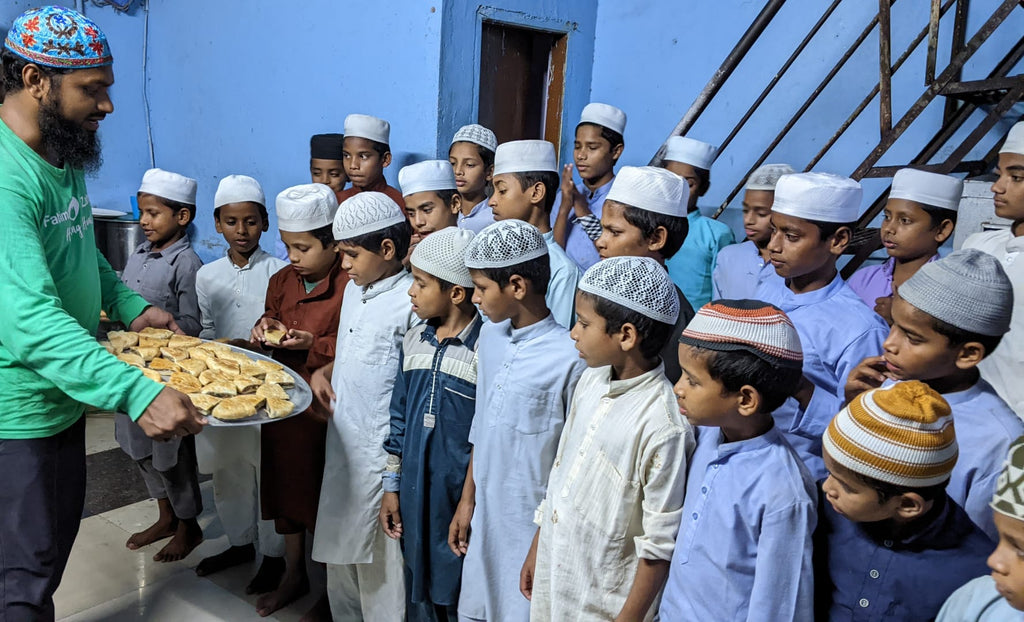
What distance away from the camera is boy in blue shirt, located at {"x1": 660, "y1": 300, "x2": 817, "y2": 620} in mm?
1403

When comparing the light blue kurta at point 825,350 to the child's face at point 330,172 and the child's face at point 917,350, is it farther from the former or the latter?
the child's face at point 330,172

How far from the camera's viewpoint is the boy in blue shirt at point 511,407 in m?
2.07

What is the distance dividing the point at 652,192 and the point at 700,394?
45.9 inches

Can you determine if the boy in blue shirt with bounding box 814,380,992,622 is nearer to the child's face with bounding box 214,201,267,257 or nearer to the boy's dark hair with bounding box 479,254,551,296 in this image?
the boy's dark hair with bounding box 479,254,551,296

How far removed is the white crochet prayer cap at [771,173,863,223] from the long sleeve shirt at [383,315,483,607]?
43.4 inches

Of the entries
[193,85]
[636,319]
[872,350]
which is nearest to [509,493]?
[636,319]

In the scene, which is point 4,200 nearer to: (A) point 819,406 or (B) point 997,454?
(A) point 819,406

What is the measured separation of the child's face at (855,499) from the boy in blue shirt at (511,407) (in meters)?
0.85

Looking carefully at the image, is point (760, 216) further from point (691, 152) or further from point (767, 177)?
point (691, 152)

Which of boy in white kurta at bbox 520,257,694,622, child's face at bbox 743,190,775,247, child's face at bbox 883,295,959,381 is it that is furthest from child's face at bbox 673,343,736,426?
child's face at bbox 743,190,775,247

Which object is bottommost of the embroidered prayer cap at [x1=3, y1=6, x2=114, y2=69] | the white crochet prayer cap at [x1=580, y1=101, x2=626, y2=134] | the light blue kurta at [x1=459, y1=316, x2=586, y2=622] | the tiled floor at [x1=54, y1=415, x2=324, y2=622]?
the tiled floor at [x1=54, y1=415, x2=324, y2=622]

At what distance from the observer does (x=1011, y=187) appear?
8.21 feet

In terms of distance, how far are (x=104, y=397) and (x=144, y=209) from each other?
188cm

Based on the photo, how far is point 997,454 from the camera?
4.91ft
